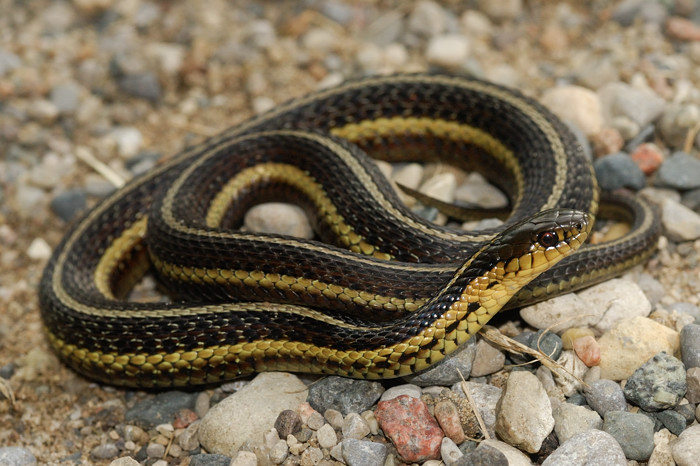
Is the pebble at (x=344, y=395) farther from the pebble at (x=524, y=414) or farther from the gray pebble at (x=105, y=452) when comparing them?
the gray pebble at (x=105, y=452)

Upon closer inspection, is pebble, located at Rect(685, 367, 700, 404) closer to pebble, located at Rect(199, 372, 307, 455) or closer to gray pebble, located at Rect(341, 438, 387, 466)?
gray pebble, located at Rect(341, 438, 387, 466)

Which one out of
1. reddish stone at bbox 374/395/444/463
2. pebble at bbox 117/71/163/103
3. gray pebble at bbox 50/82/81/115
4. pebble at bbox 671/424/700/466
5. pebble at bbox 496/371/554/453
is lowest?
gray pebble at bbox 50/82/81/115

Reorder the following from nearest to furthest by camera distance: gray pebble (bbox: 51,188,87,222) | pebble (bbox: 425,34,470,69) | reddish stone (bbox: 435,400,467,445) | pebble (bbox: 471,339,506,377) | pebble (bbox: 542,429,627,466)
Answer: pebble (bbox: 542,429,627,466), reddish stone (bbox: 435,400,467,445), pebble (bbox: 471,339,506,377), gray pebble (bbox: 51,188,87,222), pebble (bbox: 425,34,470,69)

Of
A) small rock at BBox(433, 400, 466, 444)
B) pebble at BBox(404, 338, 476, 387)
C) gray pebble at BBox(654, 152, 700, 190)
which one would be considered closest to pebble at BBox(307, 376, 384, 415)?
pebble at BBox(404, 338, 476, 387)

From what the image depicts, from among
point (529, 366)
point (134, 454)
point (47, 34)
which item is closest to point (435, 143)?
point (529, 366)

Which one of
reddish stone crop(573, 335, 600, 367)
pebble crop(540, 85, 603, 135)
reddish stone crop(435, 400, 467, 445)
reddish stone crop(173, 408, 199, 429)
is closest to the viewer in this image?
reddish stone crop(435, 400, 467, 445)

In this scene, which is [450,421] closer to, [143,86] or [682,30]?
[143,86]
